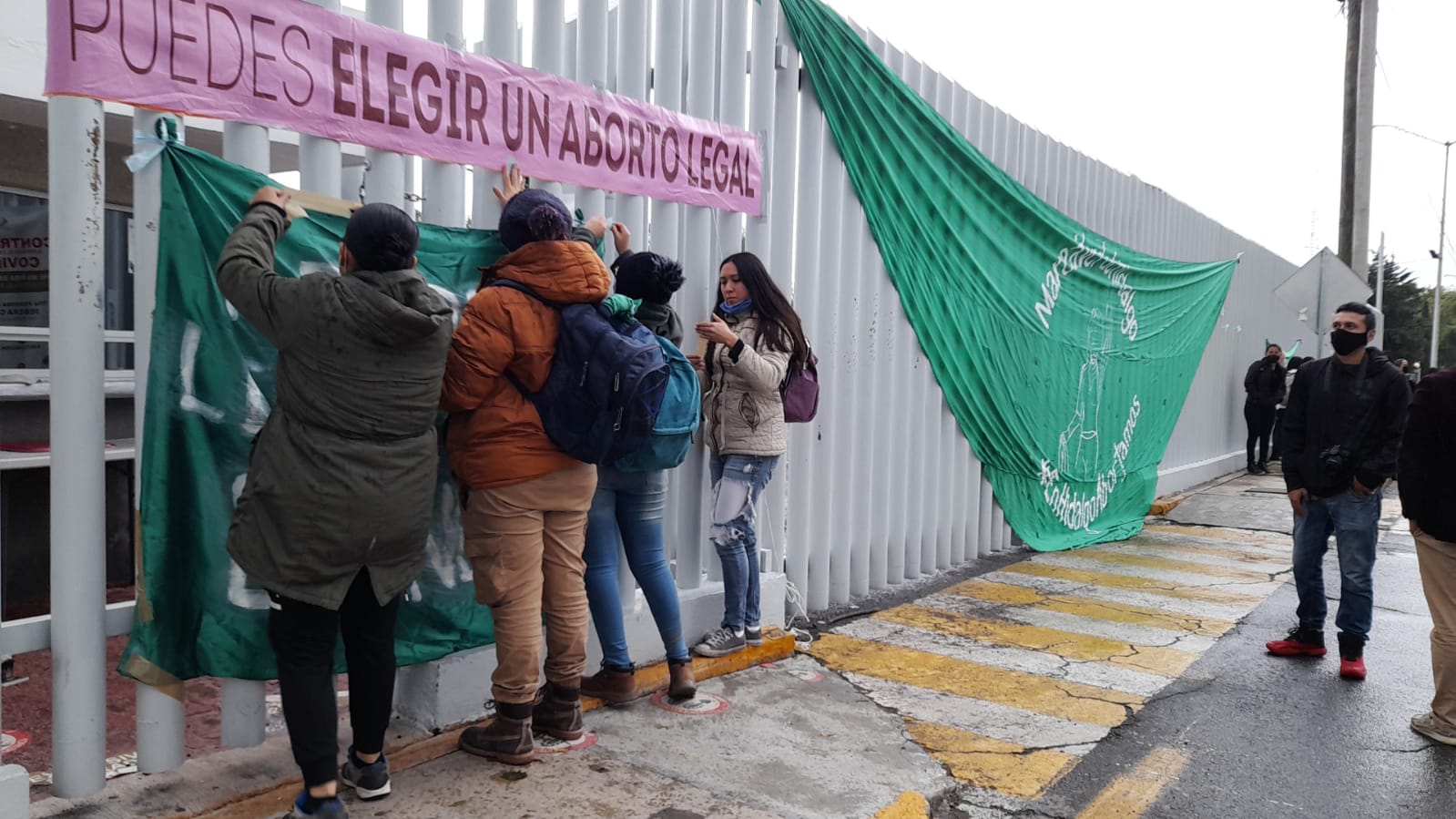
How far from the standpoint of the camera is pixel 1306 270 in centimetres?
1234

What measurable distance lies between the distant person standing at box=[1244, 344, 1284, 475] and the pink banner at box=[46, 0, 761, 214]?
1308 centimetres

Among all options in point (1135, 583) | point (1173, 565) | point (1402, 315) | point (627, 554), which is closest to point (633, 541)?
point (627, 554)

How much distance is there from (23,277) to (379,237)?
5813 mm

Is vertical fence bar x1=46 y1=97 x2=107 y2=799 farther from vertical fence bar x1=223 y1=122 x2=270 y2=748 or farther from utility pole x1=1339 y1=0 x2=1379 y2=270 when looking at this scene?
utility pole x1=1339 y1=0 x2=1379 y2=270

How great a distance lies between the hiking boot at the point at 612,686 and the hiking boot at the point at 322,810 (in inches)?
58.5

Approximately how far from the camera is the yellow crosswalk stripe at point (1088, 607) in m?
6.84

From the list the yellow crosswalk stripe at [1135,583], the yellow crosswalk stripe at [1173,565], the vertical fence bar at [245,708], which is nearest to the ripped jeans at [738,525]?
the vertical fence bar at [245,708]

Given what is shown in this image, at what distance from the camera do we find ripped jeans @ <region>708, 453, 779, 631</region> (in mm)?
5242

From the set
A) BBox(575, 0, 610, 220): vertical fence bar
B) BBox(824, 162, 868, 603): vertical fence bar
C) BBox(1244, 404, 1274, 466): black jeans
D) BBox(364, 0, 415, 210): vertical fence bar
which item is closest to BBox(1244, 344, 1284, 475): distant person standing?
BBox(1244, 404, 1274, 466): black jeans

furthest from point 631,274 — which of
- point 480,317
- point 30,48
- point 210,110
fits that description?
point 30,48

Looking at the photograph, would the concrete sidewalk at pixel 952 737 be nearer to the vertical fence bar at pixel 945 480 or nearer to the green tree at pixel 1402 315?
the vertical fence bar at pixel 945 480

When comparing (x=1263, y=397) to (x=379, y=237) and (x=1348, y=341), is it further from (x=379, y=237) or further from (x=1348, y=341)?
(x=379, y=237)

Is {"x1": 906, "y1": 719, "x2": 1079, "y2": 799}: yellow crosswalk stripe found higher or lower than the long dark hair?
lower

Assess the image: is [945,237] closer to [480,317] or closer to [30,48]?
[480,317]
